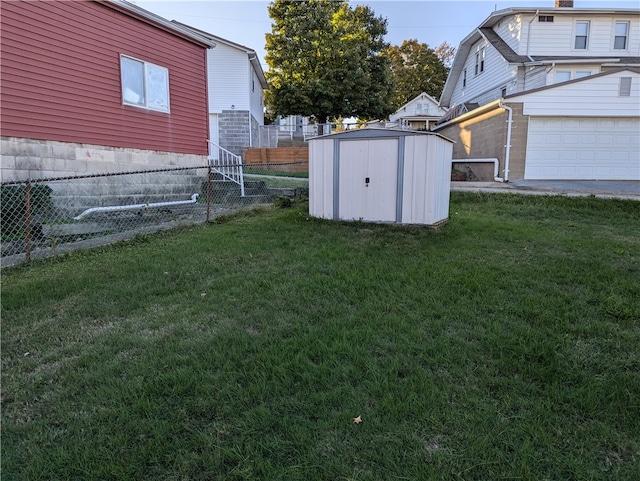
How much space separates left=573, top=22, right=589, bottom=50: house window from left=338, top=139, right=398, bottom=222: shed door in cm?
1581

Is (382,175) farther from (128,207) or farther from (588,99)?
(588,99)

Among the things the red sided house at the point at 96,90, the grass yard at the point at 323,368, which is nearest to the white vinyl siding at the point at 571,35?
the red sided house at the point at 96,90

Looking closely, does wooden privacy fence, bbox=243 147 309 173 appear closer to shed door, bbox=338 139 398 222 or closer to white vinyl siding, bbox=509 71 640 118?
white vinyl siding, bbox=509 71 640 118

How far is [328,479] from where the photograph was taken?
70.1 inches

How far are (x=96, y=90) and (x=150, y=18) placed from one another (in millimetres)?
2229

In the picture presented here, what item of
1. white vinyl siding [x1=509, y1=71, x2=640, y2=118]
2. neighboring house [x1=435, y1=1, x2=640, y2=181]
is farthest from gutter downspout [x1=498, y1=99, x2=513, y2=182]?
white vinyl siding [x1=509, y1=71, x2=640, y2=118]

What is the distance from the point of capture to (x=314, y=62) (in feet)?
72.0

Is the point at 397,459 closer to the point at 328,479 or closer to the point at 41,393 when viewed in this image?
the point at 328,479

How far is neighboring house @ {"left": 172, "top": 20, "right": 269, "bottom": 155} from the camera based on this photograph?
17500mm

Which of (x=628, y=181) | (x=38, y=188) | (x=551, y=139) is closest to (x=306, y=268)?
→ (x=38, y=188)

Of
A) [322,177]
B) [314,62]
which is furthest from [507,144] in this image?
[314,62]

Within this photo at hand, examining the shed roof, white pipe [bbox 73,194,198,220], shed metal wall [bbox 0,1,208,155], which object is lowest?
white pipe [bbox 73,194,198,220]

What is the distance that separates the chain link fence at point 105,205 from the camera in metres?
5.84

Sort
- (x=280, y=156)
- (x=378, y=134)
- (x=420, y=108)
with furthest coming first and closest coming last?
(x=420, y=108), (x=280, y=156), (x=378, y=134)
